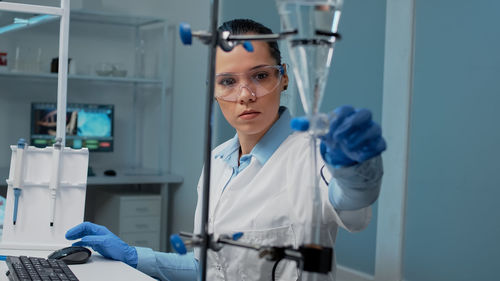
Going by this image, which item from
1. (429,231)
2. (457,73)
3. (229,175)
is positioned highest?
(457,73)

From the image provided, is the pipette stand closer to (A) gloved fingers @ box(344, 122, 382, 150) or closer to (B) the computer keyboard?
(B) the computer keyboard

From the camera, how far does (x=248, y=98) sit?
1.27 meters

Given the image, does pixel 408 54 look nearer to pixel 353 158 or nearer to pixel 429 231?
pixel 429 231

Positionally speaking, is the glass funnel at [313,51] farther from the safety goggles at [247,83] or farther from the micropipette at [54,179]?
the micropipette at [54,179]

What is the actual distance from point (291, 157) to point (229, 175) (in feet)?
0.63

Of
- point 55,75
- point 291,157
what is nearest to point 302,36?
point 291,157

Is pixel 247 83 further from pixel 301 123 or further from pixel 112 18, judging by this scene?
pixel 112 18

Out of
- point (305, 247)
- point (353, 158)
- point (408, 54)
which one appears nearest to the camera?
point (305, 247)

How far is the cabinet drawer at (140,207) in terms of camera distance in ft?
14.4

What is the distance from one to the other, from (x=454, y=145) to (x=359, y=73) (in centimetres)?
73

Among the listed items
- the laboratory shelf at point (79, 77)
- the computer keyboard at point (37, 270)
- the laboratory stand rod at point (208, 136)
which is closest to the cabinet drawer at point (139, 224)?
the laboratory shelf at point (79, 77)

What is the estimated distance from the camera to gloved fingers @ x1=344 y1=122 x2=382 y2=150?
837 mm

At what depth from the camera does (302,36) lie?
767mm

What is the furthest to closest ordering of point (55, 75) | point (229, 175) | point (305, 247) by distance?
point (55, 75) < point (229, 175) < point (305, 247)
